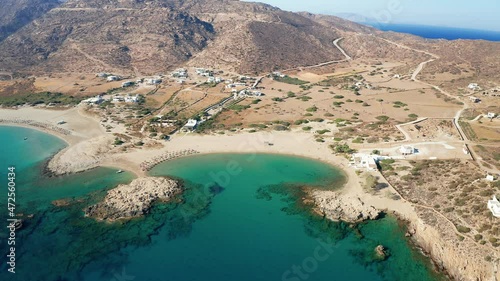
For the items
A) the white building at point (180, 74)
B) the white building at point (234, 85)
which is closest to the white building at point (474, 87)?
the white building at point (234, 85)

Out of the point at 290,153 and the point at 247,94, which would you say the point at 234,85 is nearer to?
the point at 247,94

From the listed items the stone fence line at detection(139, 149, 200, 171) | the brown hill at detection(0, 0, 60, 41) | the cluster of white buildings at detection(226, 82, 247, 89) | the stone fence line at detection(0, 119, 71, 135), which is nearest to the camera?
the stone fence line at detection(139, 149, 200, 171)

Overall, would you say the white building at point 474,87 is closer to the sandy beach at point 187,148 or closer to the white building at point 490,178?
the sandy beach at point 187,148

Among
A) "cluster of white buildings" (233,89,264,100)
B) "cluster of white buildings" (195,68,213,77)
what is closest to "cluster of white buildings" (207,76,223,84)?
"cluster of white buildings" (195,68,213,77)

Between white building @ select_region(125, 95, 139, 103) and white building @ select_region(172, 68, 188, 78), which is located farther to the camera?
white building @ select_region(172, 68, 188, 78)

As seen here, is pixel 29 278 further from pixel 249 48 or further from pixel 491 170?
pixel 249 48

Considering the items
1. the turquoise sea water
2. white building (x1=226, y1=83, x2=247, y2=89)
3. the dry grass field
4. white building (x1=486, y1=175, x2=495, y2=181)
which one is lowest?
the turquoise sea water

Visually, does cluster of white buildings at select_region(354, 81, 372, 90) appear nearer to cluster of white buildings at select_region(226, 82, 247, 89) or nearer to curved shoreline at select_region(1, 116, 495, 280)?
cluster of white buildings at select_region(226, 82, 247, 89)
